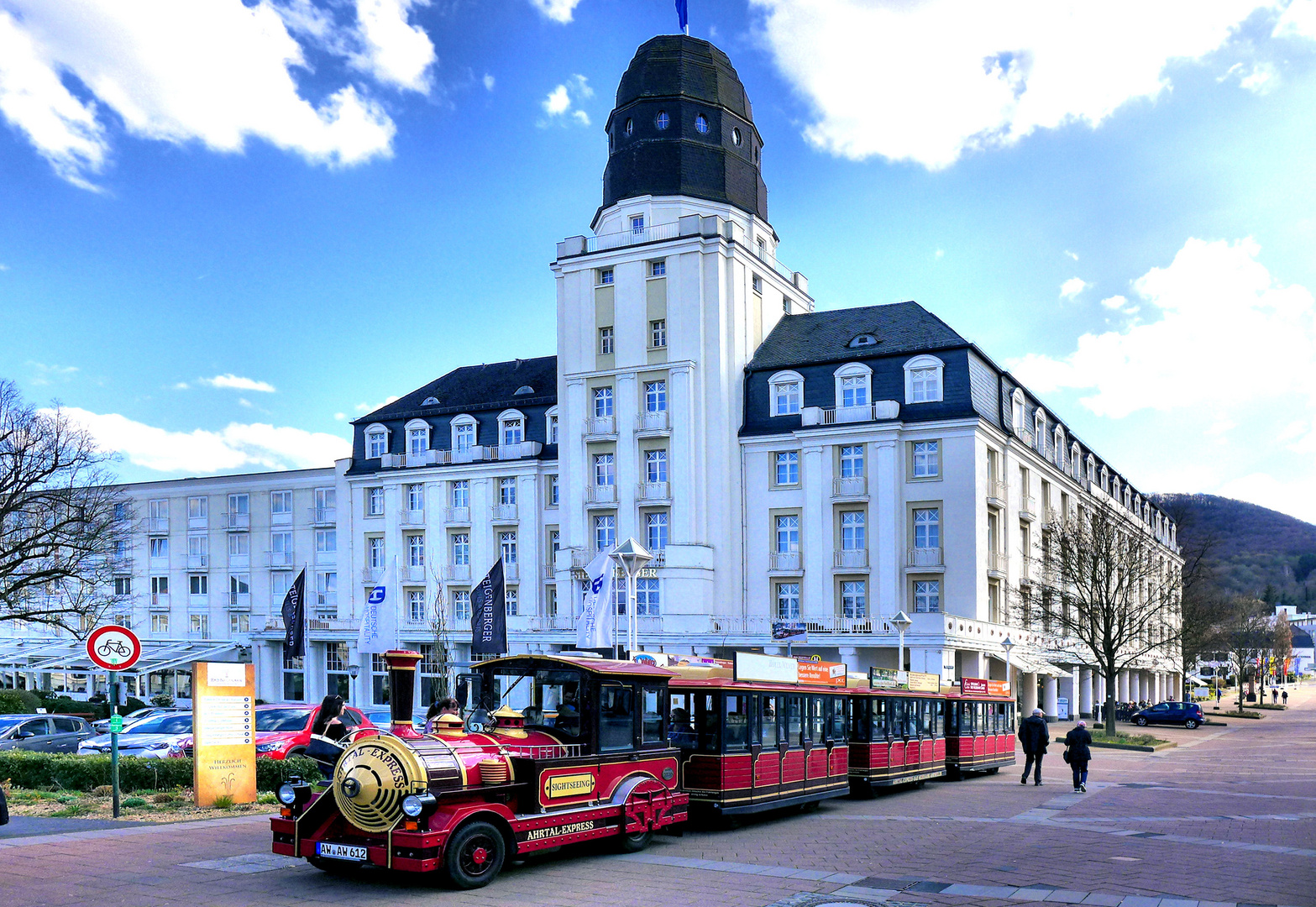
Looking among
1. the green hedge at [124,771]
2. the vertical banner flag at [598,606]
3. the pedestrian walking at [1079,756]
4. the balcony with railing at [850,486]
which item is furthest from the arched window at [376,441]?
the pedestrian walking at [1079,756]

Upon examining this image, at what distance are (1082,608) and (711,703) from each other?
117 feet

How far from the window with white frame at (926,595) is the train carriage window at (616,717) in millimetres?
35219

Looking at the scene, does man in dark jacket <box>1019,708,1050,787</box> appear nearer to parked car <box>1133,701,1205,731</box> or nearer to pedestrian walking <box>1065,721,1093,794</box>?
pedestrian walking <box>1065,721,1093,794</box>

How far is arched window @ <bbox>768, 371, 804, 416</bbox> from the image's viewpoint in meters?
52.2

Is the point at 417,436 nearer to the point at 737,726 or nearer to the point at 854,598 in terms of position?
the point at 854,598

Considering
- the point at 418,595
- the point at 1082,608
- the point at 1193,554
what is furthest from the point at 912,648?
the point at 1193,554

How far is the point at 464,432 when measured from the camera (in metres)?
61.4

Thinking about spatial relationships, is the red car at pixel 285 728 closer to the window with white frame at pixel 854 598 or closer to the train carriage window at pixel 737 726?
the train carriage window at pixel 737 726

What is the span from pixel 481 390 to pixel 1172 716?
39268 millimetres

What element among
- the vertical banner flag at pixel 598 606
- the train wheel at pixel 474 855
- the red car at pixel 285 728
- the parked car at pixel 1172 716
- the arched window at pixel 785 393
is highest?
the arched window at pixel 785 393

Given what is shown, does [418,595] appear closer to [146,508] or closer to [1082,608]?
[146,508]

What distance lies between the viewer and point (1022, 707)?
54.3 m

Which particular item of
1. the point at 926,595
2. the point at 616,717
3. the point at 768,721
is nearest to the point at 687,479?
the point at 926,595

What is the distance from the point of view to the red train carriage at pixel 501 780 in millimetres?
12469
